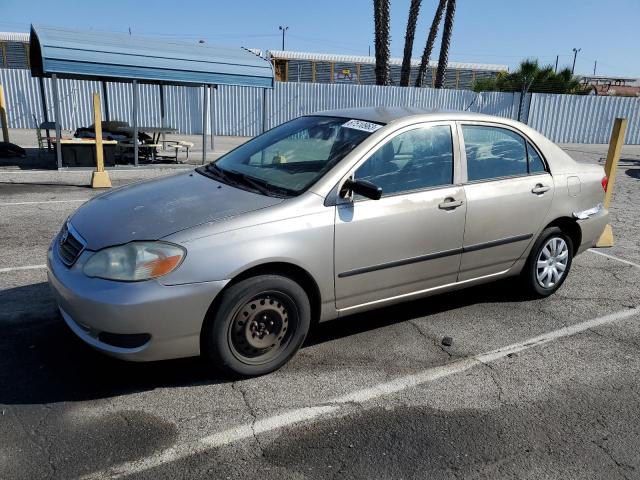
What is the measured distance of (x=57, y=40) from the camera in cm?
1154

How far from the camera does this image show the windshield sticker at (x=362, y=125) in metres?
3.84

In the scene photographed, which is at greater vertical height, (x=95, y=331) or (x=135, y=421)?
(x=95, y=331)

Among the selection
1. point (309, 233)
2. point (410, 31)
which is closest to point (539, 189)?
point (309, 233)

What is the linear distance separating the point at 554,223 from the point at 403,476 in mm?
3001

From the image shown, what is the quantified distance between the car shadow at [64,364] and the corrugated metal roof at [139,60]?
28.7 ft

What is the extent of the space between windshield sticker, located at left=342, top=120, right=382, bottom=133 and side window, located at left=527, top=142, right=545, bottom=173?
155 cm

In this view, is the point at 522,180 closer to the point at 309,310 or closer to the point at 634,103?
the point at 309,310

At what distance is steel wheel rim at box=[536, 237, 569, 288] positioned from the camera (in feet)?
15.5

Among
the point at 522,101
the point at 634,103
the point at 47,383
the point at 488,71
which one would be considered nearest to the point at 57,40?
the point at 47,383

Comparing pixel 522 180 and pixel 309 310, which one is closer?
pixel 309 310

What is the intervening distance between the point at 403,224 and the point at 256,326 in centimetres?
122

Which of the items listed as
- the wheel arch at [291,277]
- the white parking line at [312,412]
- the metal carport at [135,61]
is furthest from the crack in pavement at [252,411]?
the metal carport at [135,61]

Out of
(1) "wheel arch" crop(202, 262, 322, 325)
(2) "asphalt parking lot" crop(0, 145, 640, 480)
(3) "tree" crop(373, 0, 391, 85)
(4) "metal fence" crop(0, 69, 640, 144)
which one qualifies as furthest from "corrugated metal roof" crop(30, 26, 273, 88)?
(1) "wheel arch" crop(202, 262, 322, 325)

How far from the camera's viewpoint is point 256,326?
326cm
